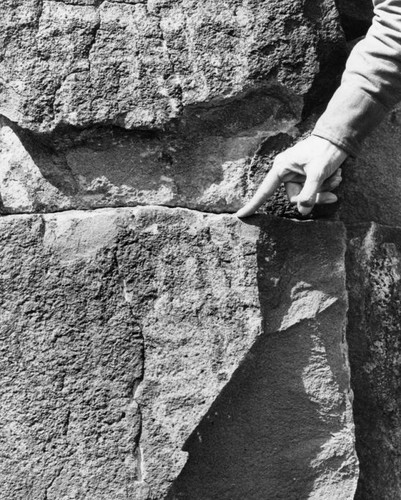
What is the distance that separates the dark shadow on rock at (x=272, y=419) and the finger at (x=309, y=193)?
7cm

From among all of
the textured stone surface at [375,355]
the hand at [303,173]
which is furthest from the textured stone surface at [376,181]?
the hand at [303,173]

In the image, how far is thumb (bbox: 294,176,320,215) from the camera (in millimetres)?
1341

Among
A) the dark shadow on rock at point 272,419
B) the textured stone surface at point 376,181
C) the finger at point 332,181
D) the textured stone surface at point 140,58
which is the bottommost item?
the dark shadow on rock at point 272,419

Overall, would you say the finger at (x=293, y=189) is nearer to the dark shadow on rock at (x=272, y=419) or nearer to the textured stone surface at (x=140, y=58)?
the dark shadow on rock at (x=272, y=419)

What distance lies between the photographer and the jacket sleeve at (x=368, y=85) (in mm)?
1306

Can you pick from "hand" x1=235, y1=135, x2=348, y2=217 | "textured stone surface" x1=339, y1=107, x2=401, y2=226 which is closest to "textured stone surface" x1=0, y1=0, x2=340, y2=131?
"hand" x1=235, y1=135, x2=348, y2=217

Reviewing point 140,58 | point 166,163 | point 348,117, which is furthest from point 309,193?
point 140,58

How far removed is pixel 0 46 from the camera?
141 cm

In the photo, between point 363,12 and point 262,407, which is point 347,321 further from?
point 363,12

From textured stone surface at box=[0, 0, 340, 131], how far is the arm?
0.10 meters

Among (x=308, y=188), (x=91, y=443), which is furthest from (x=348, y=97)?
(x=91, y=443)

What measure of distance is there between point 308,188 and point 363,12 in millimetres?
480

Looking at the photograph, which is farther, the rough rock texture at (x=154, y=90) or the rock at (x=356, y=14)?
the rock at (x=356, y=14)

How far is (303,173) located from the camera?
1368mm
